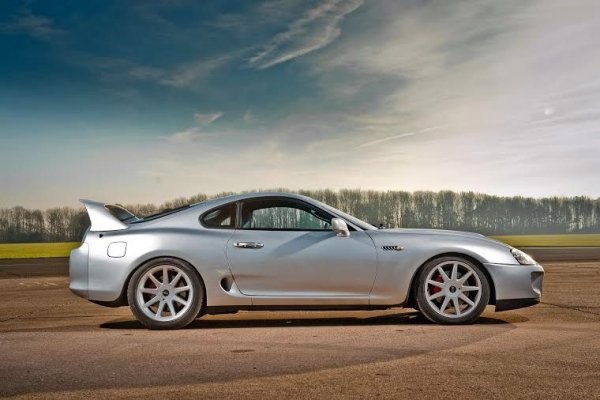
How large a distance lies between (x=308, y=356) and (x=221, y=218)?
2.54 m

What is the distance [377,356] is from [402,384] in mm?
1088

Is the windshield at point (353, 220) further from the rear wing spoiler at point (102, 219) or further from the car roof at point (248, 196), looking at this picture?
the rear wing spoiler at point (102, 219)

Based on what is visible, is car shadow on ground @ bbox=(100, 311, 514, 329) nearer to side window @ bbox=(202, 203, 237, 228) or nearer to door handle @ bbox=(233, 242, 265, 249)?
door handle @ bbox=(233, 242, 265, 249)

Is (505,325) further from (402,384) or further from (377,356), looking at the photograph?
(402,384)

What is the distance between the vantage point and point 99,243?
7.86 metres

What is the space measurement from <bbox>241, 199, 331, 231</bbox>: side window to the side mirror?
220 millimetres

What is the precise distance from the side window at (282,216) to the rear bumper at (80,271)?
174 cm

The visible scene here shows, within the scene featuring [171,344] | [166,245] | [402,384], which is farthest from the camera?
[166,245]

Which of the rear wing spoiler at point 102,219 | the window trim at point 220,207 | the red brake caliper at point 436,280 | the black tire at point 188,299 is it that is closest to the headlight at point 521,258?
the red brake caliper at point 436,280

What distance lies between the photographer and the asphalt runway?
470cm

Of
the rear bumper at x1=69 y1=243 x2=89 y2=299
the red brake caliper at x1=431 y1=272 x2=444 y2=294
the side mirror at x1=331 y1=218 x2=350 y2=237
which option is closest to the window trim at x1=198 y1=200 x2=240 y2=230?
the side mirror at x1=331 y1=218 x2=350 y2=237

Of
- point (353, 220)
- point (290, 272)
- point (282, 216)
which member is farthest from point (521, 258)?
point (282, 216)

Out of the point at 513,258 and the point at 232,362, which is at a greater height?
the point at 513,258

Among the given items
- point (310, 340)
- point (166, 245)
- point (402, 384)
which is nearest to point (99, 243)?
point (166, 245)
